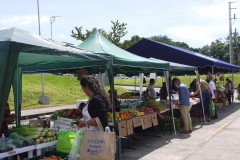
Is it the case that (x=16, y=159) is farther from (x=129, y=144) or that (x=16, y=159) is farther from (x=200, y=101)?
(x=200, y=101)

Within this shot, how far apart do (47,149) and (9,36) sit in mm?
2031

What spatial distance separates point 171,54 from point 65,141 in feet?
44.0

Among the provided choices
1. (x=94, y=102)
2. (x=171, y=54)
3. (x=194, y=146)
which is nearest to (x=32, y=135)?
(x=94, y=102)

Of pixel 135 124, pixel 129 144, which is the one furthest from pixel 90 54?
pixel 129 144

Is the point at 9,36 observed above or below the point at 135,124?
above

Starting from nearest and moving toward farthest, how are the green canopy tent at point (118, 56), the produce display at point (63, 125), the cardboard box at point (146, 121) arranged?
the produce display at point (63, 125)
the green canopy tent at point (118, 56)
the cardboard box at point (146, 121)

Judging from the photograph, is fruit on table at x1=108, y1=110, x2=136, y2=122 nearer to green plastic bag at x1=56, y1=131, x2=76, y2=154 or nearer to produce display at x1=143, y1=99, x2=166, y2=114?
produce display at x1=143, y1=99, x2=166, y2=114

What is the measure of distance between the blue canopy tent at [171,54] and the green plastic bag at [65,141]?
12851 mm

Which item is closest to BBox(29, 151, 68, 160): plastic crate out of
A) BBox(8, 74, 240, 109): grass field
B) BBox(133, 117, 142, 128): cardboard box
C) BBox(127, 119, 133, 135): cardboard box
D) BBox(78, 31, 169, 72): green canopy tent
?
BBox(78, 31, 169, 72): green canopy tent

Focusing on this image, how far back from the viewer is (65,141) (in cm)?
570

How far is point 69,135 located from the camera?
5.69 m

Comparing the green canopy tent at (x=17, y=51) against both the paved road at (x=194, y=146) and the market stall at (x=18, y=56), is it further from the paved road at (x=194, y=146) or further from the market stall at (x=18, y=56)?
the paved road at (x=194, y=146)

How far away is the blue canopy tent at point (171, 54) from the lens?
696 inches

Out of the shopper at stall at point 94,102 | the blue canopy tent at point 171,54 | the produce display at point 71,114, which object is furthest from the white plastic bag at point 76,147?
the blue canopy tent at point 171,54
